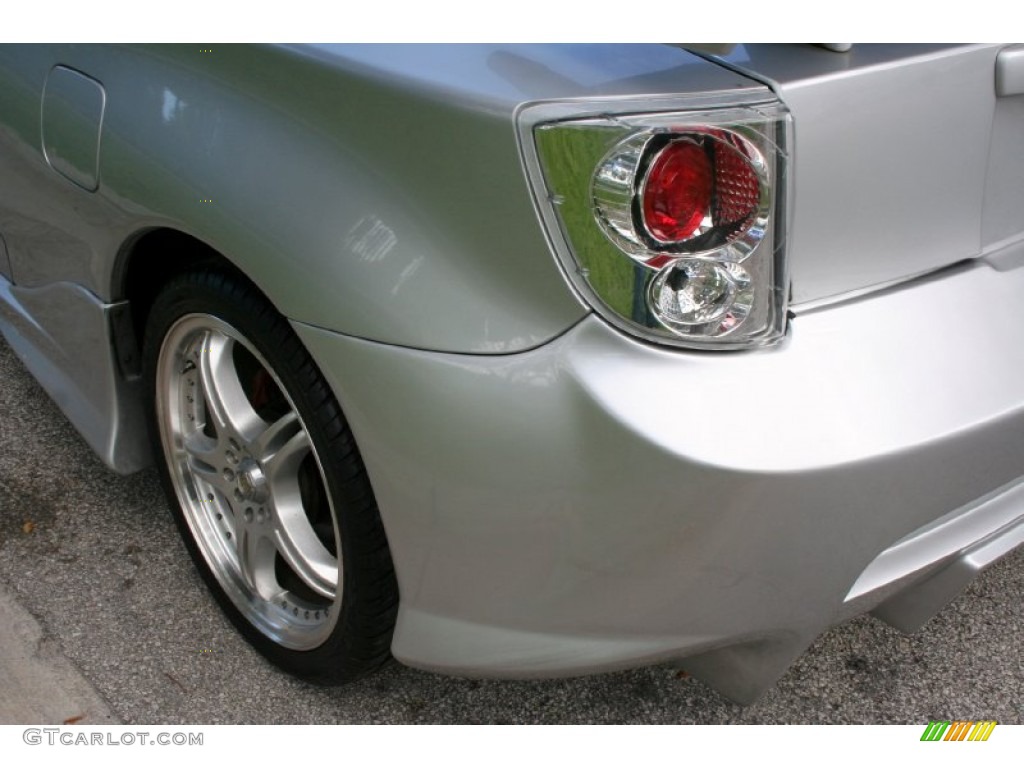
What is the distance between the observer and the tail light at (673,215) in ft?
4.85

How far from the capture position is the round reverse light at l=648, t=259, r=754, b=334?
1.54 meters

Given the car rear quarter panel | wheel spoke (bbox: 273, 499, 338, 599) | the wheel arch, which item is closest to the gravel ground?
wheel spoke (bbox: 273, 499, 338, 599)

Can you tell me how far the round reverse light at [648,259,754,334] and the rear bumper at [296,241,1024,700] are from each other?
0.15 feet

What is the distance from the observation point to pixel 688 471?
4.90ft

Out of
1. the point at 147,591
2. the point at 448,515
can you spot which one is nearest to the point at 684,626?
the point at 448,515

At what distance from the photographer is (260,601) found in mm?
2330

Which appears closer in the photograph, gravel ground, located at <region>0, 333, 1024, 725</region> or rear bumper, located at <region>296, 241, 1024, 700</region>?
rear bumper, located at <region>296, 241, 1024, 700</region>

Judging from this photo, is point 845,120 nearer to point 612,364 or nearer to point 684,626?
point 612,364

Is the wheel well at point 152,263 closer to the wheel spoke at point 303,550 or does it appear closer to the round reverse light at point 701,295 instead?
the wheel spoke at point 303,550

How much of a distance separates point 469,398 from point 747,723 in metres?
1.02

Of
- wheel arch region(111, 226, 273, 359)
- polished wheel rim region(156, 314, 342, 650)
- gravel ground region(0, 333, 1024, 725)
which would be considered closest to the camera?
wheel arch region(111, 226, 273, 359)

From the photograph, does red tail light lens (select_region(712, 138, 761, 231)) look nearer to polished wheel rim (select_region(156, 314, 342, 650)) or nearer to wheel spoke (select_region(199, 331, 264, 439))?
polished wheel rim (select_region(156, 314, 342, 650))
